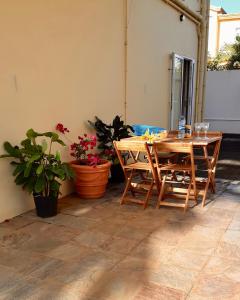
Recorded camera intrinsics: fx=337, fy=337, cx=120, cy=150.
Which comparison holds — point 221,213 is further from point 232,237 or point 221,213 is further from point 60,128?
point 60,128

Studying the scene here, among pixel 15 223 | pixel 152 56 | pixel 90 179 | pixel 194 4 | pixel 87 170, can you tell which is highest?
pixel 194 4

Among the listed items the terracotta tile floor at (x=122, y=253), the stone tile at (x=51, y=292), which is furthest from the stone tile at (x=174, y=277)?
the stone tile at (x=51, y=292)

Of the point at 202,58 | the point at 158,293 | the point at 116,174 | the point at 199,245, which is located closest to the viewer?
the point at 158,293

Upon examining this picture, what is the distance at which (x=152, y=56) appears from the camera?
6.21m

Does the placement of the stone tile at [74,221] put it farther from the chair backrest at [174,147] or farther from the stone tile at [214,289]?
the stone tile at [214,289]

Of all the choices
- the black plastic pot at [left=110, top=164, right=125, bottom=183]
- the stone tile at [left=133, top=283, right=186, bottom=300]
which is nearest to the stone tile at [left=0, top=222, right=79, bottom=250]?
the stone tile at [left=133, top=283, right=186, bottom=300]

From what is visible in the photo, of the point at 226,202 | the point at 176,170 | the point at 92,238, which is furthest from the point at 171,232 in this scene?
the point at 226,202

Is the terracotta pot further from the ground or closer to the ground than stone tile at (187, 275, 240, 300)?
further from the ground

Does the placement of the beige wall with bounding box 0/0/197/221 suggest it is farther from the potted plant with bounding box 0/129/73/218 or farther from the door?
the door

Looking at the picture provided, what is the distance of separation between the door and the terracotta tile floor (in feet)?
13.0

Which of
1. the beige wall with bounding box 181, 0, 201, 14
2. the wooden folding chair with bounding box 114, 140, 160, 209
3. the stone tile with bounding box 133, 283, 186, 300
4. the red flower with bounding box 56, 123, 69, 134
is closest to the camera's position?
the stone tile with bounding box 133, 283, 186, 300

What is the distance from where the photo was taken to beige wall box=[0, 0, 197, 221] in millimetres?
3398

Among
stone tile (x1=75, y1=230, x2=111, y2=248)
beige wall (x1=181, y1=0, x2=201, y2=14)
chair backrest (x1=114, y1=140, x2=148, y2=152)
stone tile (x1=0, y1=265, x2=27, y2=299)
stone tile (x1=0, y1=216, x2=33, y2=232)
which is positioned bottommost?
stone tile (x1=0, y1=216, x2=33, y2=232)

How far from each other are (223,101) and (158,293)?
9.72 meters
